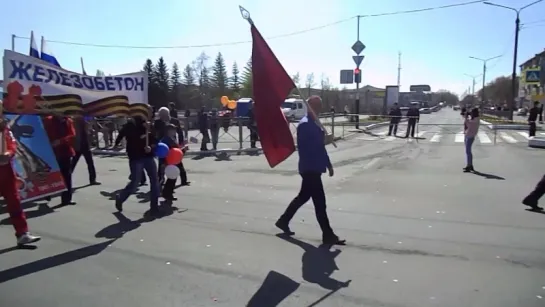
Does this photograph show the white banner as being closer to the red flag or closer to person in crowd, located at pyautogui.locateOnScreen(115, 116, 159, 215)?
person in crowd, located at pyautogui.locateOnScreen(115, 116, 159, 215)

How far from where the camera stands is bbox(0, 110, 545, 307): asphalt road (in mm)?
4641

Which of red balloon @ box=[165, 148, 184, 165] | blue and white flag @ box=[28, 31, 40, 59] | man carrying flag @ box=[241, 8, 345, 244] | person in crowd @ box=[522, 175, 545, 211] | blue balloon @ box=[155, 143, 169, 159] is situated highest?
blue and white flag @ box=[28, 31, 40, 59]

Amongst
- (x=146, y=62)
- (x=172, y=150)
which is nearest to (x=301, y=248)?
(x=172, y=150)

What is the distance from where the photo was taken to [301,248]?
6195 millimetres

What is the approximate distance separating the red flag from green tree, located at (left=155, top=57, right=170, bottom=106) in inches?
2784

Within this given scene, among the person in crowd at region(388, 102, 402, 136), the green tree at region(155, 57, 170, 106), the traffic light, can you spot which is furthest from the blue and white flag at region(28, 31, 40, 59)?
the green tree at region(155, 57, 170, 106)

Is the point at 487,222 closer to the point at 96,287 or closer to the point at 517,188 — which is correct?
the point at 517,188

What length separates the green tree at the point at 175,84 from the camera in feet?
266

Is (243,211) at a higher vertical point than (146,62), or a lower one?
lower

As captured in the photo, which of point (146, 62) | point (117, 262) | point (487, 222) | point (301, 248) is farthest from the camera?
point (146, 62)

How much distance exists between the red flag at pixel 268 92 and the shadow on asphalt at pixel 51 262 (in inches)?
98.3

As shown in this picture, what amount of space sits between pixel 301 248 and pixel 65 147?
514 centimetres

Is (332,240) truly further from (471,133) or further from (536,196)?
(471,133)

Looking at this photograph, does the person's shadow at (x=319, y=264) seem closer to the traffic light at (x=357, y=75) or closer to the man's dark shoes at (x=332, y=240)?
the man's dark shoes at (x=332, y=240)
